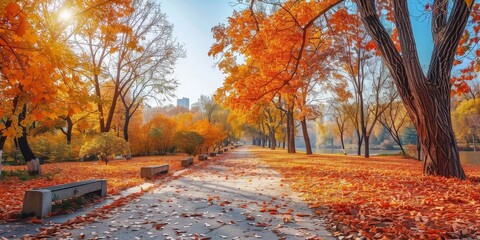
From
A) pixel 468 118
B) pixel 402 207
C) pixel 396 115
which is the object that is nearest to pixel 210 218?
pixel 402 207

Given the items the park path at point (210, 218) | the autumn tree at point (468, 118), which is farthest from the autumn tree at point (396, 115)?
the park path at point (210, 218)

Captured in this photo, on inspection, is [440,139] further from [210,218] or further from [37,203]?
[37,203]

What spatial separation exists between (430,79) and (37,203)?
9.34m

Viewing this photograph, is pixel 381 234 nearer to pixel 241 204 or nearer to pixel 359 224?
pixel 359 224

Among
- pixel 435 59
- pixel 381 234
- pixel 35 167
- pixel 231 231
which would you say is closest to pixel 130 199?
pixel 231 231

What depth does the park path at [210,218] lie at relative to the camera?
4.11 meters

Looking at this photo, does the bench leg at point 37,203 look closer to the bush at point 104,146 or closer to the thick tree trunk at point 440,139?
the thick tree trunk at point 440,139

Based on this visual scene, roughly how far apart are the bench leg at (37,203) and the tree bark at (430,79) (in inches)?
331

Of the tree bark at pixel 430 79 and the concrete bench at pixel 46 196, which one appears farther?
the tree bark at pixel 430 79

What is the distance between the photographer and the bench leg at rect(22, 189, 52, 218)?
189 inches

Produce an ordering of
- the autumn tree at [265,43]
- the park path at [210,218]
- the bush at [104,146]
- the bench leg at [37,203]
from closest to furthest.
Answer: the park path at [210,218] < the bench leg at [37,203] < the autumn tree at [265,43] < the bush at [104,146]

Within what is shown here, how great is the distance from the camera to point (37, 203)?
4824 millimetres

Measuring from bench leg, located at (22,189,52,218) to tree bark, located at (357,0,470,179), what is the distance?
840 centimetres

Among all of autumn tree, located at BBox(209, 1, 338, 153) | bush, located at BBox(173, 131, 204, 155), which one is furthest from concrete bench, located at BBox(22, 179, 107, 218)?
bush, located at BBox(173, 131, 204, 155)
